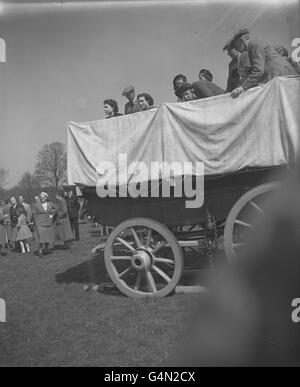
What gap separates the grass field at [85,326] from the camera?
281 cm

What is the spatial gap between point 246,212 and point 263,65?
1465mm

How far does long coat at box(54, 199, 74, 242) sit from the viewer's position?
9016mm

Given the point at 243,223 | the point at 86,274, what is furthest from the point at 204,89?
the point at 86,274

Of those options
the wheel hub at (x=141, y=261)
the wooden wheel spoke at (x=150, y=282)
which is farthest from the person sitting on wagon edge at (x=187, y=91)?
the wooden wheel spoke at (x=150, y=282)

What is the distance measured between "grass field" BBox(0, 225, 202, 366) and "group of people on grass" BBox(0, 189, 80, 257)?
321cm

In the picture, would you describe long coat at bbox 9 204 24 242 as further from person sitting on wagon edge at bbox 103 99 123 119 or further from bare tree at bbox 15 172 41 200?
person sitting on wagon edge at bbox 103 99 123 119

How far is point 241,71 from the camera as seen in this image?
3.91 meters

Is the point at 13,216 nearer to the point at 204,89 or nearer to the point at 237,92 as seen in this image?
the point at 204,89

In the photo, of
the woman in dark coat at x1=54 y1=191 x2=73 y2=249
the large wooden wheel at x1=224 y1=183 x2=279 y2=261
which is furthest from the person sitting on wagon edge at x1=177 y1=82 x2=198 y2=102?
the woman in dark coat at x1=54 y1=191 x2=73 y2=249
